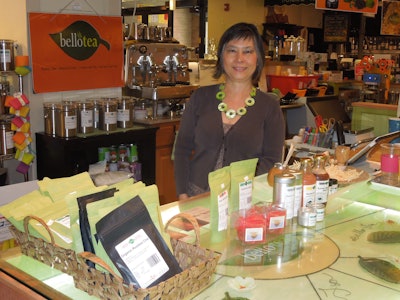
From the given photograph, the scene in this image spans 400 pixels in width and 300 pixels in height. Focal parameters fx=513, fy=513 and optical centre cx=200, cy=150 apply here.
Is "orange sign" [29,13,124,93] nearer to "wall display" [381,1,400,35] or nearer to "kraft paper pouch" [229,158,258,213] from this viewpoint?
"kraft paper pouch" [229,158,258,213]

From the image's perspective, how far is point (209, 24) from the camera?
9.43 metres

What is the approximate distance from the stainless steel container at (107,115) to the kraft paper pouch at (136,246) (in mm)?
3420

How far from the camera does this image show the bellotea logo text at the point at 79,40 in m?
4.53

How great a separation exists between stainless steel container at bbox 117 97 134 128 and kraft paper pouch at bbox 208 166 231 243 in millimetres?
3168

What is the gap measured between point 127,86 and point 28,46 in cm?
127

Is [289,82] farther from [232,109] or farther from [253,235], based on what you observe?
[253,235]

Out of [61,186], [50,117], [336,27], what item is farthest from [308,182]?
[336,27]

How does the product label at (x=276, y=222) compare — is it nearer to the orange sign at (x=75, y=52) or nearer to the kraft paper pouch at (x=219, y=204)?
the kraft paper pouch at (x=219, y=204)

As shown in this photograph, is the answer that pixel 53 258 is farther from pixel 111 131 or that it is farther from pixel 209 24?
pixel 209 24

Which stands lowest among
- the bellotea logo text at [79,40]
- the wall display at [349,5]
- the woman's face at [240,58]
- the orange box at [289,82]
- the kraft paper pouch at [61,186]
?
the kraft paper pouch at [61,186]

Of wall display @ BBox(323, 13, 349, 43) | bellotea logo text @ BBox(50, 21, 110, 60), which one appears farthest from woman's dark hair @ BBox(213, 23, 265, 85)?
wall display @ BBox(323, 13, 349, 43)

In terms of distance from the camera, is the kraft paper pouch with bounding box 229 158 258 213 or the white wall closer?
the kraft paper pouch with bounding box 229 158 258 213

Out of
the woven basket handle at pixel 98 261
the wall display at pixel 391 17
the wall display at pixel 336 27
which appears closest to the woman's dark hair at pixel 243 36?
the woven basket handle at pixel 98 261

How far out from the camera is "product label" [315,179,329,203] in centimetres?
204
